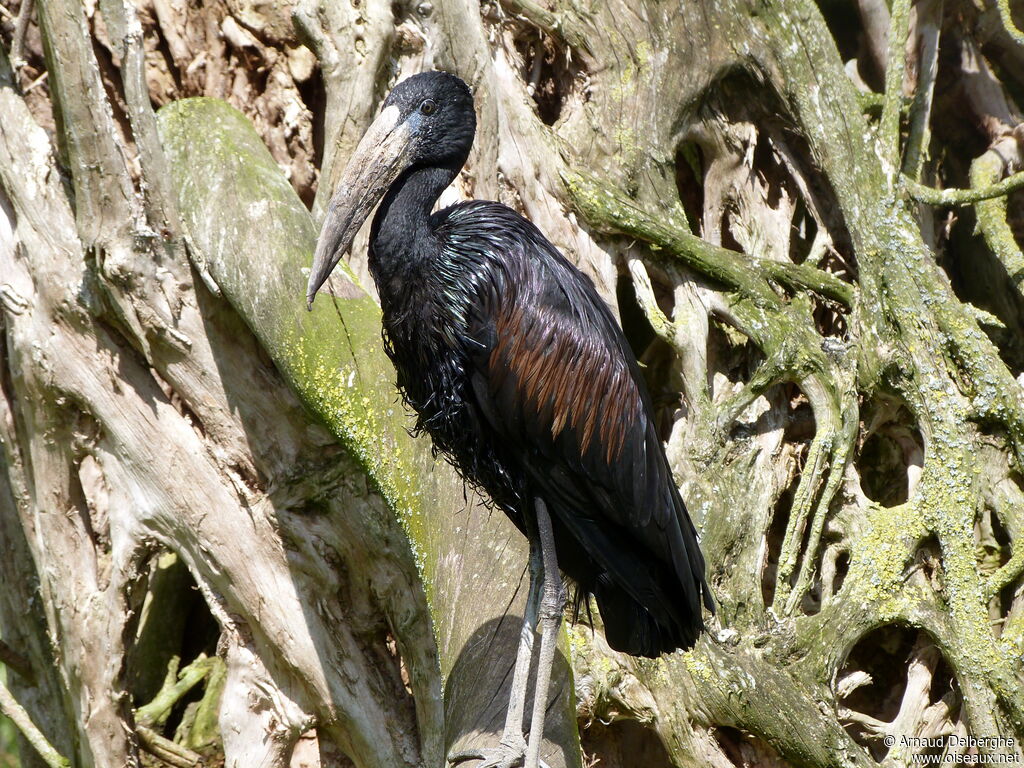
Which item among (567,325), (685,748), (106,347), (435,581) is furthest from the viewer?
(106,347)

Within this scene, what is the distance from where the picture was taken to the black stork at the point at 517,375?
3049 millimetres

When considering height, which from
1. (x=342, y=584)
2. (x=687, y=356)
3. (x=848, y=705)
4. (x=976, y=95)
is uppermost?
(x=976, y=95)

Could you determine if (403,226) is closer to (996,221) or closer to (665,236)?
(665,236)

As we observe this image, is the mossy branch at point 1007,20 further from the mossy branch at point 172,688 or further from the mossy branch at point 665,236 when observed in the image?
the mossy branch at point 172,688

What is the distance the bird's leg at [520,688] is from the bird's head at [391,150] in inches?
42.6

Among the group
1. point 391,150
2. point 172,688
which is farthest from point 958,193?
point 172,688

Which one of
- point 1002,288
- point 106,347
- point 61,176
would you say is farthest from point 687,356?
point 61,176

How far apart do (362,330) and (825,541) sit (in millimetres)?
2097

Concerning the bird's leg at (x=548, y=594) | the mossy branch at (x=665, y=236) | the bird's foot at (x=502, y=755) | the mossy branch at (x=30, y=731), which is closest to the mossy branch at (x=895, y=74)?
the mossy branch at (x=665, y=236)

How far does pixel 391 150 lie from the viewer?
312 cm

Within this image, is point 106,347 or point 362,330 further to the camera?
point 106,347

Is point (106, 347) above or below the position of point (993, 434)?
above

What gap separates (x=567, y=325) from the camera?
10.2 feet

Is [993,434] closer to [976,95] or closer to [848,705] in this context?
[848,705]
